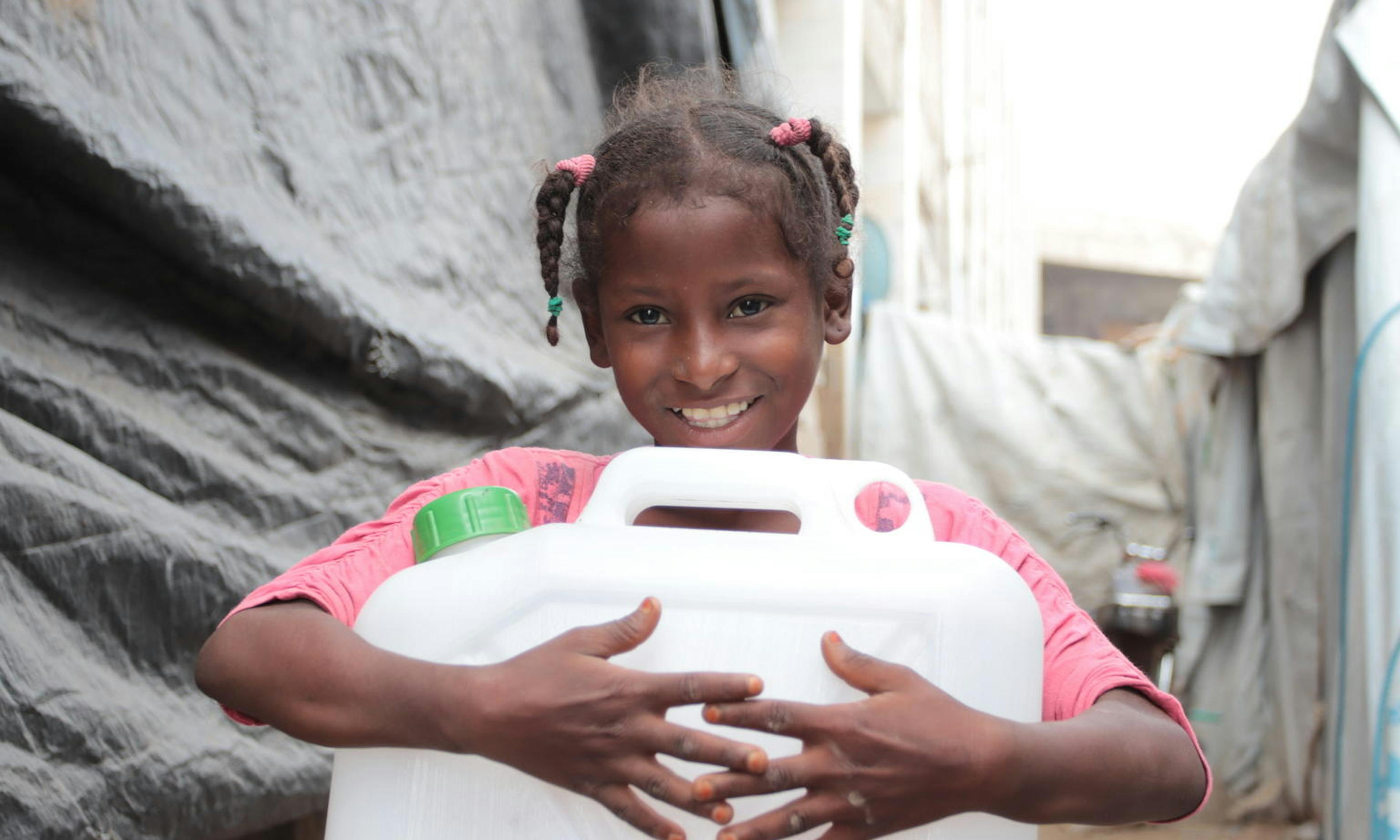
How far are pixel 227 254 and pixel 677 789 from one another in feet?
2.43

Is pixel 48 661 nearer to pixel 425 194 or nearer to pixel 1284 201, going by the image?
pixel 425 194

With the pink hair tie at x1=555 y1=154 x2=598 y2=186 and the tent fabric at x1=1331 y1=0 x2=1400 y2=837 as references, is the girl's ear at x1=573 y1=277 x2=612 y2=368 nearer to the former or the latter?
the pink hair tie at x1=555 y1=154 x2=598 y2=186

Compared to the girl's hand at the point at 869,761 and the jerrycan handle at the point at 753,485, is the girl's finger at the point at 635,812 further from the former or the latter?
the jerrycan handle at the point at 753,485

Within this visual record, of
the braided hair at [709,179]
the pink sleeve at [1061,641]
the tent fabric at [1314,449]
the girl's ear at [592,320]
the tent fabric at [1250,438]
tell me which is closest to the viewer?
the pink sleeve at [1061,641]

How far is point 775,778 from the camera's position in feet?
2.28

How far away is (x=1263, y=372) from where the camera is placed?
122 inches

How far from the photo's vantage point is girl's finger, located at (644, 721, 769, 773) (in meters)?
0.69

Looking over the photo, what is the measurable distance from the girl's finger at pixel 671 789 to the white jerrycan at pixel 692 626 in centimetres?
6

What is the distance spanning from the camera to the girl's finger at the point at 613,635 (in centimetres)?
71

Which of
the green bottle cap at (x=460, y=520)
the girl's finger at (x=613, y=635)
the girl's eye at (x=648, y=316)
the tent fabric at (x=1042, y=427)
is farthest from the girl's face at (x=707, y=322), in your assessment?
the tent fabric at (x=1042, y=427)

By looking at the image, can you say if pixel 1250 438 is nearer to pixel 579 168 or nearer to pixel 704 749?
pixel 579 168

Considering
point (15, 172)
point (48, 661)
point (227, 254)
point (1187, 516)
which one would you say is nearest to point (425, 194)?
point (227, 254)

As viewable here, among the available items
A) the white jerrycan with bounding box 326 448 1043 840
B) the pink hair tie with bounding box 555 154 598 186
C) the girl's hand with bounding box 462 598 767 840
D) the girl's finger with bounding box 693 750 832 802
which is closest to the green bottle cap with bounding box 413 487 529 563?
the white jerrycan with bounding box 326 448 1043 840

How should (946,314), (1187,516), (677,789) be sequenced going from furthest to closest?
(946,314), (1187,516), (677,789)
